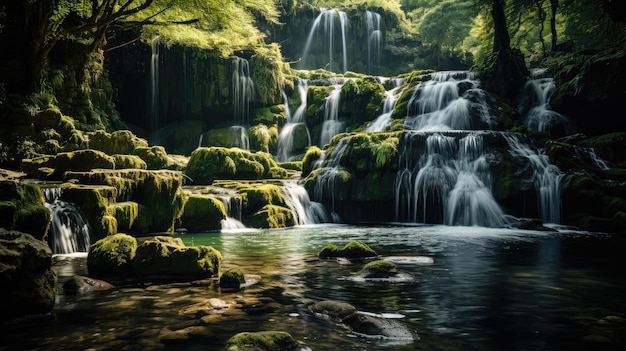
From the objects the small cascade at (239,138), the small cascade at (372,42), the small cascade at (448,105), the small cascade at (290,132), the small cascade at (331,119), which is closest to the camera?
the small cascade at (448,105)

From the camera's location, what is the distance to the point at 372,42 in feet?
146

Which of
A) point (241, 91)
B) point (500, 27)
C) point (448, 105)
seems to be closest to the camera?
point (448, 105)

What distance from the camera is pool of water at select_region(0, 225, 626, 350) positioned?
473 cm

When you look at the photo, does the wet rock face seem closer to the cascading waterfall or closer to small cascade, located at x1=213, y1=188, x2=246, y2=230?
small cascade, located at x1=213, y1=188, x2=246, y2=230

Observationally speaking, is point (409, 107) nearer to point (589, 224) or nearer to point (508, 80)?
point (508, 80)

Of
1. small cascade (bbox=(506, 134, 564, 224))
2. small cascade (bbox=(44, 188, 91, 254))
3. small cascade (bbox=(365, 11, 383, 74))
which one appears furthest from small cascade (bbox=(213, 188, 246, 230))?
small cascade (bbox=(365, 11, 383, 74))

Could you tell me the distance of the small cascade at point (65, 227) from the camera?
10.6 m

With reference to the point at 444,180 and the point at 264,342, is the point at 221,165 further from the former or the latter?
the point at 264,342

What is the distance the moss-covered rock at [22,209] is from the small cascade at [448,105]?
20004 millimetres

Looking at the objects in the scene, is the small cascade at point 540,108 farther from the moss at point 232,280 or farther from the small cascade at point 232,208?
the moss at point 232,280

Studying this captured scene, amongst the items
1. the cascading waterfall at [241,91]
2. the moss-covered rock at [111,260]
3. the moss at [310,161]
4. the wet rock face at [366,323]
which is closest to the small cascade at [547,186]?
the moss at [310,161]

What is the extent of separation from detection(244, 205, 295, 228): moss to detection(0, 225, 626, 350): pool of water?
21.2 ft

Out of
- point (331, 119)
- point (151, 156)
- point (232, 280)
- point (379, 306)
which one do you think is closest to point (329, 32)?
point (331, 119)

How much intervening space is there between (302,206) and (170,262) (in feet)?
38.8
